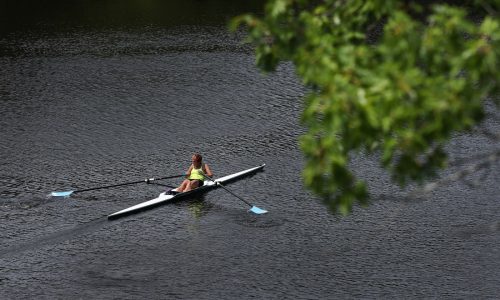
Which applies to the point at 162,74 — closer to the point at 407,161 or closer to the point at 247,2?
the point at 247,2

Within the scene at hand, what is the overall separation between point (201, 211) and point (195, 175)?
1.75 meters

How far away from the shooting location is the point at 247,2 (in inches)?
2381

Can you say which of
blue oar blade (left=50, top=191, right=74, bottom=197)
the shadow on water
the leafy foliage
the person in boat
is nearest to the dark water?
blue oar blade (left=50, top=191, right=74, bottom=197)

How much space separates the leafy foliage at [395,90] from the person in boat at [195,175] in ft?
59.2

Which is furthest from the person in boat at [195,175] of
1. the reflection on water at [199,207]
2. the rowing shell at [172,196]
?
the reflection on water at [199,207]

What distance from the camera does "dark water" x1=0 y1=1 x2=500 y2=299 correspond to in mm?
22141

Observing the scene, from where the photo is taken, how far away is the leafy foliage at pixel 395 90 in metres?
8.98

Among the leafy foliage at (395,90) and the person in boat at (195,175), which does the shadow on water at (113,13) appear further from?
the leafy foliage at (395,90)

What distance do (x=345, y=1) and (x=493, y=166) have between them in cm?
1969

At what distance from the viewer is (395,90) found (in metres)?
9.06

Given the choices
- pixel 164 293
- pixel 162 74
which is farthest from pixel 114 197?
pixel 162 74

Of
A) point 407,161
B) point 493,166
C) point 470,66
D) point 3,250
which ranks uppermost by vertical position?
point 470,66

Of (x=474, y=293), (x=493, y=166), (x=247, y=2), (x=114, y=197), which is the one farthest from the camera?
(x=247, y=2)

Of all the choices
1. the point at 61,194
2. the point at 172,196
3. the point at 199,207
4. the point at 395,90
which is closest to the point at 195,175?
the point at 172,196
